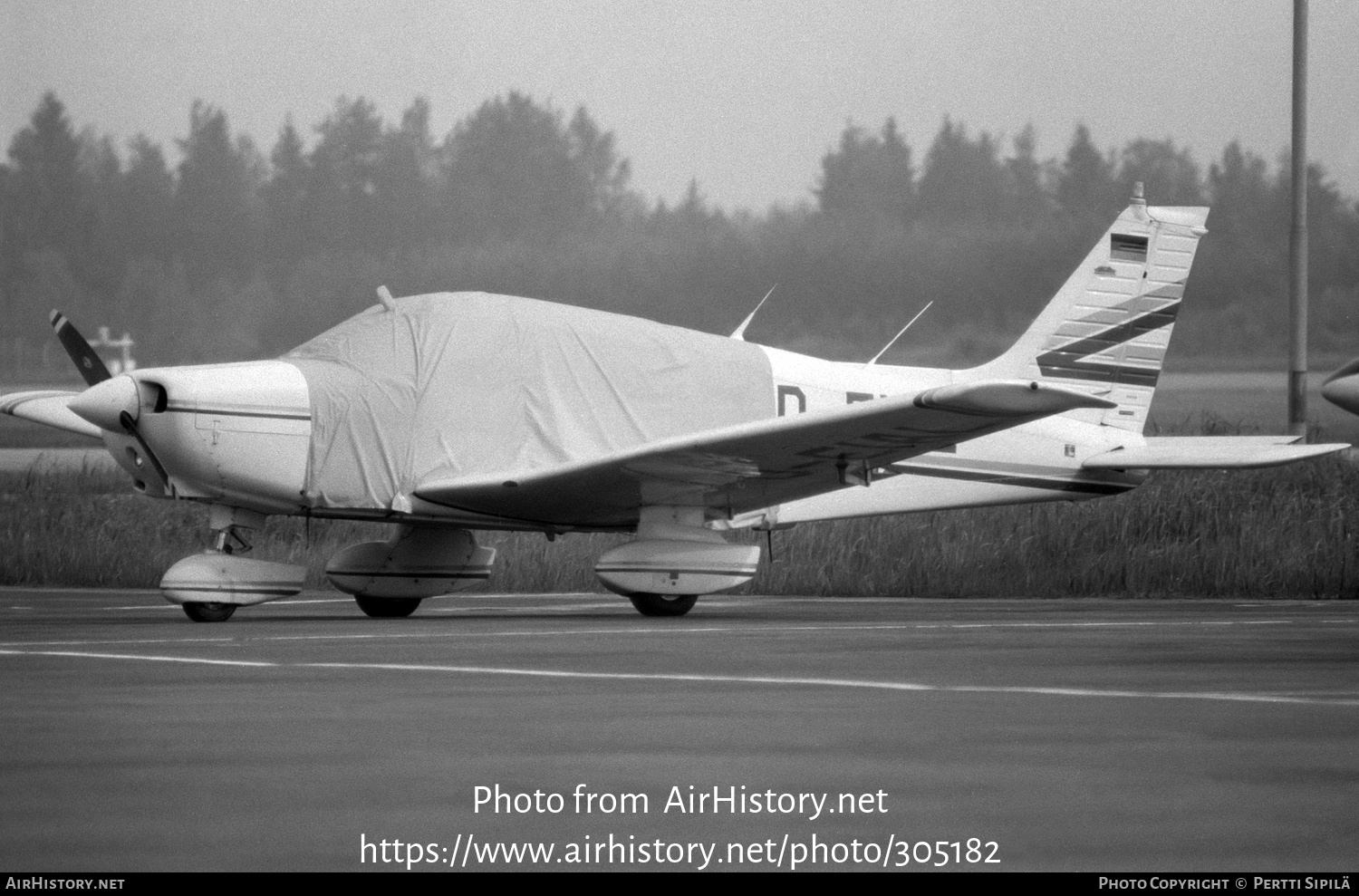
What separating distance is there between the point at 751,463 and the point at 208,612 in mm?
3225

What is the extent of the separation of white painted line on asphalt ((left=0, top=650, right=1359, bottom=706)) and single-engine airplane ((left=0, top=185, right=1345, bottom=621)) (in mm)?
2972

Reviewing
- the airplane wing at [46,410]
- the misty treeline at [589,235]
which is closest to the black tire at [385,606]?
the airplane wing at [46,410]

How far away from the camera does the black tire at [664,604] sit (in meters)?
12.4

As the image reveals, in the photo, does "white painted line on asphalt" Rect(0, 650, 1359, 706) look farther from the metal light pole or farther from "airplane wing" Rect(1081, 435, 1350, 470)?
the metal light pole

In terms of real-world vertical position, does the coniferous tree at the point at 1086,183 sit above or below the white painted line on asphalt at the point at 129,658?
above

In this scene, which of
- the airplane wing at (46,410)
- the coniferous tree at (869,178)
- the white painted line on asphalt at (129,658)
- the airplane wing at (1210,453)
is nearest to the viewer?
the white painted line on asphalt at (129,658)

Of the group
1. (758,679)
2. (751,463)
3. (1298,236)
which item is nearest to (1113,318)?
(751,463)

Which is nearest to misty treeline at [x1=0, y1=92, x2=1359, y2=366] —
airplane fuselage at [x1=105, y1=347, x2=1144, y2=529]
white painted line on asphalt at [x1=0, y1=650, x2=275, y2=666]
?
airplane fuselage at [x1=105, y1=347, x2=1144, y2=529]

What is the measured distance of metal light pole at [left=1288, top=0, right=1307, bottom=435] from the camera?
18.4 meters

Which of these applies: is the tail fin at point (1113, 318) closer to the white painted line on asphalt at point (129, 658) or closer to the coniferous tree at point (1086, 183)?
the white painted line on asphalt at point (129, 658)

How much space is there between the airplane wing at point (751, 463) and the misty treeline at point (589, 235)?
12171 millimetres

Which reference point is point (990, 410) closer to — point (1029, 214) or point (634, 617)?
point (634, 617)

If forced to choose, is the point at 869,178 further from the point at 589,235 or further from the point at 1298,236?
the point at 1298,236

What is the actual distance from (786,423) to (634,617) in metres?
1.63
